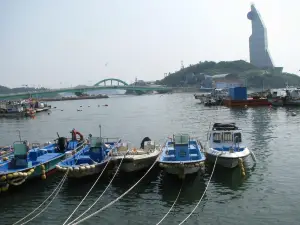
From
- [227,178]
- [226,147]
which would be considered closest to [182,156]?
[227,178]

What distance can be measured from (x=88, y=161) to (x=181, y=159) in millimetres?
6580

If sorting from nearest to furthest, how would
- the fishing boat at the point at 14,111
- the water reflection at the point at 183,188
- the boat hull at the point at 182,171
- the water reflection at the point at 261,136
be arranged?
the water reflection at the point at 183,188 < the boat hull at the point at 182,171 < the water reflection at the point at 261,136 < the fishing boat at the point at 14,111

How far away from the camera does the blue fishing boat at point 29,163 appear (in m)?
21.2

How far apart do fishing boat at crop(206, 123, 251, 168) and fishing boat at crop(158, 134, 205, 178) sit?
134 centimetres

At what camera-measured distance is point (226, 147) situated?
1023 inches

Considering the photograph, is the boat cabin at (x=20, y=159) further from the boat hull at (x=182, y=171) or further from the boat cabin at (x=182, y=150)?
the boat hull at (x=182, y=171)

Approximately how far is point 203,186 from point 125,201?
5.22 metres

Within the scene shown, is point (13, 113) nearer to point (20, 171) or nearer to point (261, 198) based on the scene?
point (20, 171)

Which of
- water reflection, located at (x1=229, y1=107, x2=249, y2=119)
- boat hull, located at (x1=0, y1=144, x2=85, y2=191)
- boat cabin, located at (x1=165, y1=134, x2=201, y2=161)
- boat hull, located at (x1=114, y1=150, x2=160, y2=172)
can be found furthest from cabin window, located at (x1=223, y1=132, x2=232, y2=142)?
water reflection, located at (x1=229, y1=107, x2=249, y2=119)

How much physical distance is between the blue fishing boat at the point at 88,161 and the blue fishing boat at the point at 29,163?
1.58 m

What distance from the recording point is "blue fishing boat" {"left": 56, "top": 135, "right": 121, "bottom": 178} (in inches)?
865

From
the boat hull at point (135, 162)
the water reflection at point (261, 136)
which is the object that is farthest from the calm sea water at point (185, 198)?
the water reflection at point (261, 136)

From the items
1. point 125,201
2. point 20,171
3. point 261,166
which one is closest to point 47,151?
point 20,171

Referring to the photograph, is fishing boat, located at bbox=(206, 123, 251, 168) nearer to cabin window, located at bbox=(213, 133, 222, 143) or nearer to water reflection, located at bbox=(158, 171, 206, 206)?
cabin window, located at bbox=(213, 133, 222, 143)
